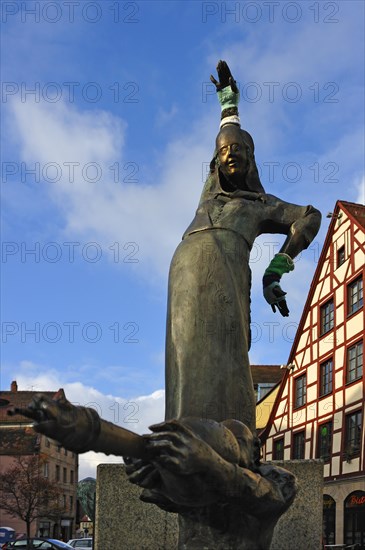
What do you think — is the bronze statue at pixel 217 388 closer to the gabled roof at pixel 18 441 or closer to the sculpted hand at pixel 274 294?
the sculpted hand at pixel 274 294

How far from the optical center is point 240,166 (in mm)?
4047

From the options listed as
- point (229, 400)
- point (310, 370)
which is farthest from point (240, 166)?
point (310, 370)

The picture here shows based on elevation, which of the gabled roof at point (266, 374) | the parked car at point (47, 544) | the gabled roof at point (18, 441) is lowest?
the parked car at point (47, 544)

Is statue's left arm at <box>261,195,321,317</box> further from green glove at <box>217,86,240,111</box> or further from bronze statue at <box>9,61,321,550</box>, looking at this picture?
green glove at <box>217,86,240,111</box>

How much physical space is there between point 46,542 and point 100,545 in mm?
17179

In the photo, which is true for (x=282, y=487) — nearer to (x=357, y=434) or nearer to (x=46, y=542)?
(x=46, y=542)

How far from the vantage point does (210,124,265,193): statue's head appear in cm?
403

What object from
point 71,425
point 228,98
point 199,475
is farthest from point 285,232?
point 71,425

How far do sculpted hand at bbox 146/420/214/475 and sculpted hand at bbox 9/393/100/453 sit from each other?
1.00ft

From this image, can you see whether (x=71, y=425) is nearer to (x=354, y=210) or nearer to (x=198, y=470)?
(x=198, y=470)

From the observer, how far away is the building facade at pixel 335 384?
90.3ft

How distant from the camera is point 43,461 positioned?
49.3 metres

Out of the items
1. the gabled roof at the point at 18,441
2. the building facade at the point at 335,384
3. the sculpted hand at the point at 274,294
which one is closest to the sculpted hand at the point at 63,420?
the sculpted hand at the point at 274,294

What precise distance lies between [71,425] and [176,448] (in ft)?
1.49
